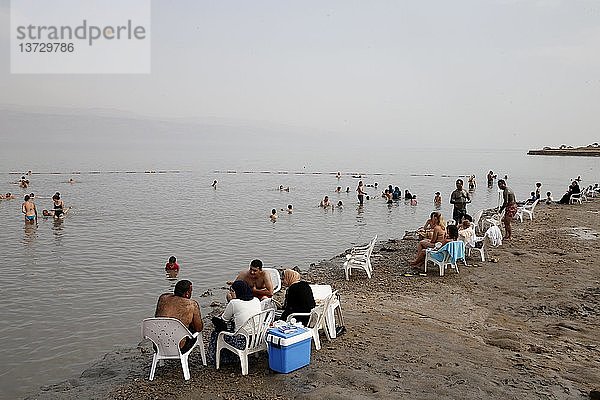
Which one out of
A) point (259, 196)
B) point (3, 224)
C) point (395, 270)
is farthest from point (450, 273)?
point (259, 196)

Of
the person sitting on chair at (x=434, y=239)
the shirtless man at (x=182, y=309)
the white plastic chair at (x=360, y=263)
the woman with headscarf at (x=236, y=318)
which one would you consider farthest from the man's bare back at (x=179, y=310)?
the person sitting on chair at (x=434, y=239)

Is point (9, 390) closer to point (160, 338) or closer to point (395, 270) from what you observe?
point (160, 338)

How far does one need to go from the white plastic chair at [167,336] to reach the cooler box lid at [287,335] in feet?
3.23

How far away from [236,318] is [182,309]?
26.5 inches

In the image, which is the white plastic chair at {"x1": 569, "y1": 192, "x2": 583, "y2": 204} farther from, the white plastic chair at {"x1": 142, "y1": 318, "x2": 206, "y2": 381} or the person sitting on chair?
the white plastic chair at {"x1": 142, "y1": 318, "x2": 206, "y2": 381}

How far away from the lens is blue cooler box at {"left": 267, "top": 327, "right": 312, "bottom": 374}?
6375 mm

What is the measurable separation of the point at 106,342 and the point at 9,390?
1.93 meters

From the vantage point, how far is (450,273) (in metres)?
12.1

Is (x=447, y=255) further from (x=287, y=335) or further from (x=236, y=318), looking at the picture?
(x=236, y=318)

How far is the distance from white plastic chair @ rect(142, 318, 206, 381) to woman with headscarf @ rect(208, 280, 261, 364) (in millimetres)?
396

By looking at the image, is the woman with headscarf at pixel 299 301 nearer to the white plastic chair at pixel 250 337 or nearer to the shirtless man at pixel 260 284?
the white plastic chair at pixel 250 337

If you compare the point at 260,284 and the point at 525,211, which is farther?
the point at 525,211

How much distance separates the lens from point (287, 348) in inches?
251

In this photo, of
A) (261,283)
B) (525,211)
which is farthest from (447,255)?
(525,211)
